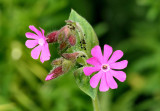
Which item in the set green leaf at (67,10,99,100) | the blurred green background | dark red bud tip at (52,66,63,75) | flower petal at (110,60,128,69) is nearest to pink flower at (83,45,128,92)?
flower petal at (110,60,128,69)

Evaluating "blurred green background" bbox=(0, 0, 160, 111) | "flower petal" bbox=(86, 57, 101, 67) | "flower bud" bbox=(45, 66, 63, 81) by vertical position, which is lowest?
"flower petal" bbox=(86, 57, 101, 67)

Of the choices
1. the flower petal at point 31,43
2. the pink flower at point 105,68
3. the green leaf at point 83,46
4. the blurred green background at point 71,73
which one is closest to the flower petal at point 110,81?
the pink flower at point 105,68

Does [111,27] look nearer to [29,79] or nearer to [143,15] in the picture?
[143,15]

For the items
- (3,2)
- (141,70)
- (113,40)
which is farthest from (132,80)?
(3,2)

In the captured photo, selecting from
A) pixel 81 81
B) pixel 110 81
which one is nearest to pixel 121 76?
pixel 110 81

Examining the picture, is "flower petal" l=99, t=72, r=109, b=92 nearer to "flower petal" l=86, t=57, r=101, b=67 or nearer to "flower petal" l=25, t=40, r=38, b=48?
"flower petal" l=86, t=57, r=101, b=67

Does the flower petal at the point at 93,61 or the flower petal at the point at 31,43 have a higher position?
the flower petal at the point at 31,43

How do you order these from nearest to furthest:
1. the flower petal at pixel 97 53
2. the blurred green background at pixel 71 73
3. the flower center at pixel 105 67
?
the flower petal at pixel 97 53
the flower center at pixel 105 67
the blurred green background at pixel 71 73

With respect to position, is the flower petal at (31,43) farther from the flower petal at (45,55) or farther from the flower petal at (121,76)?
the flower petal at (121,76)
